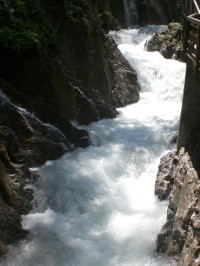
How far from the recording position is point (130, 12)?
28266mm

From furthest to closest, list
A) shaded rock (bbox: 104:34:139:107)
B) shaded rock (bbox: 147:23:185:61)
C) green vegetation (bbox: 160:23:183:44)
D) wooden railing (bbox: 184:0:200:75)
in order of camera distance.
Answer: green vegetation (bbox: 160:23:183:44) < shaded rock (bbox: 147:23:185:61) < shaded rock (bbox: 104:34:139:107) < wooden railing (bbox: 184:0:200:75)

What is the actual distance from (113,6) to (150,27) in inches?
132

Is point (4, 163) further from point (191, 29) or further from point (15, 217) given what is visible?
point (191, 29)

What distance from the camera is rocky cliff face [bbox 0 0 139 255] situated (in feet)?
28.1

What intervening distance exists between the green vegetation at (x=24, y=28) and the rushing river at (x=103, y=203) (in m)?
3.36

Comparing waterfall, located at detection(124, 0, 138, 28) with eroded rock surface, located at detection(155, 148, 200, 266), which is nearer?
eroded rock surface, located at detection(155, 148, 200, 266)

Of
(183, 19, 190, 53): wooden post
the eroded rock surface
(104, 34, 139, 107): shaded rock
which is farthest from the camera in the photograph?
(104, 34, 139, 107): shaded rock

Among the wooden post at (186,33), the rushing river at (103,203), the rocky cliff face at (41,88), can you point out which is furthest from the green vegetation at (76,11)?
the wooden post at (186,33)

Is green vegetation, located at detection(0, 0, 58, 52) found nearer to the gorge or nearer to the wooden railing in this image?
the gorge

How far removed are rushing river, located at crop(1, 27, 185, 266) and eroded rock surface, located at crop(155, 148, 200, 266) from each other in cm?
38

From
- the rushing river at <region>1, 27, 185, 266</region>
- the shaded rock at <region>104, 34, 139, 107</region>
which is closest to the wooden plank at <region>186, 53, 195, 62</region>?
the rushing river at <region>1, 27, 185, 266</region>

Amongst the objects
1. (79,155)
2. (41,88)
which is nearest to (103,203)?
(79,155)

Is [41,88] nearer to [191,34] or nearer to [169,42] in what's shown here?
[191,34]

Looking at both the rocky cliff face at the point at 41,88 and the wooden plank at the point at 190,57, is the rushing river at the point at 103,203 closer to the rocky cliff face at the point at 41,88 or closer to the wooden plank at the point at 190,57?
the rocky cliff face at the point at 41,88
